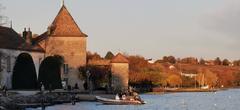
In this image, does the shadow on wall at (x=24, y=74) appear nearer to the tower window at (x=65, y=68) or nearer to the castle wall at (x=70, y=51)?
the castle wall at (x=70, y=51)

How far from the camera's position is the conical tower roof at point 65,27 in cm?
9338

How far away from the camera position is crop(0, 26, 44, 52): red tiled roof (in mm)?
82438

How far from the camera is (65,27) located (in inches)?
3713

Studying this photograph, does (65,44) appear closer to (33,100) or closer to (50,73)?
(50,73)

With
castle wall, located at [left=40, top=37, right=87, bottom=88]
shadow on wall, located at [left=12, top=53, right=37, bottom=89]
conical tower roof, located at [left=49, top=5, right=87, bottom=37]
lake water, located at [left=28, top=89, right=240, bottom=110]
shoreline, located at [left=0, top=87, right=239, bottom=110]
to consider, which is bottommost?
lake water, located at [left=28, top=89, right=240, bottom=110]

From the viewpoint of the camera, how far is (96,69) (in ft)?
323

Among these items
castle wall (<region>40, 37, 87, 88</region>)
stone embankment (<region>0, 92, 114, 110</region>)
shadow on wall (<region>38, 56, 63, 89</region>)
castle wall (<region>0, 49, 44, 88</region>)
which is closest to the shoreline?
stone embankment (<region>0, 92, 114, 110</region>)

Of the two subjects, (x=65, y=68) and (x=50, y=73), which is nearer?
(x=50, y=73)

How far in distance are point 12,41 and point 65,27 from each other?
11.2 metres

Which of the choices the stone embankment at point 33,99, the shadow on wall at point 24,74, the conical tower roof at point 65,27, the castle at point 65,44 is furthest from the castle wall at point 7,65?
the conical tower roof at point 65,27

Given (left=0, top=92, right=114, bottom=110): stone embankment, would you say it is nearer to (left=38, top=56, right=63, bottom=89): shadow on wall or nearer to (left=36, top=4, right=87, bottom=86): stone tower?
(left=38, top=56, right=63, bottom=89): shadow on wall

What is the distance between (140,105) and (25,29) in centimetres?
3101

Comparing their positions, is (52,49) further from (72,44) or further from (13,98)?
(13,98)

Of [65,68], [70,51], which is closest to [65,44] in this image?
[70,51]
